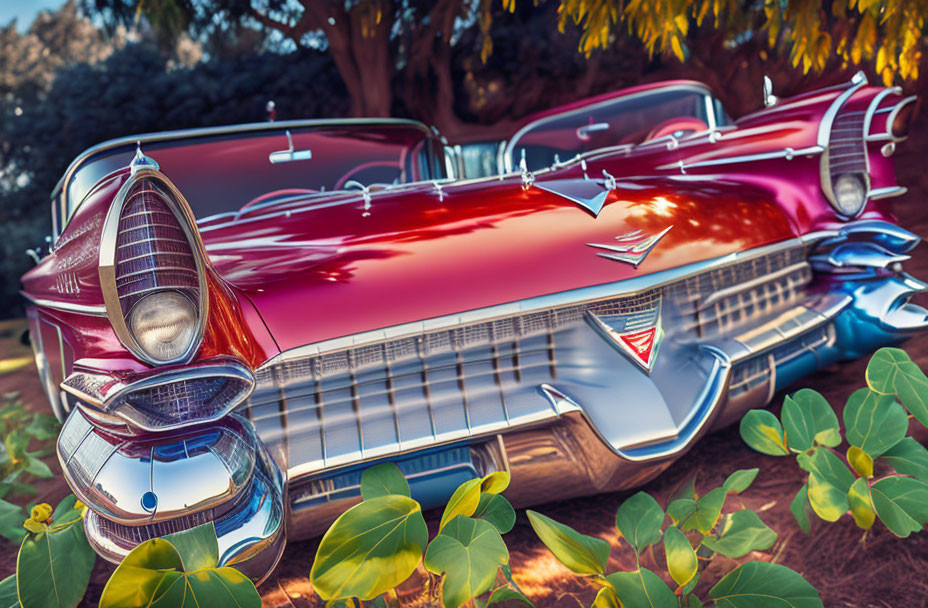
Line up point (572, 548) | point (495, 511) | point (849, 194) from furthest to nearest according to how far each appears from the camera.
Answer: point (849, 194) → point (495, 511) → point (572, 548)

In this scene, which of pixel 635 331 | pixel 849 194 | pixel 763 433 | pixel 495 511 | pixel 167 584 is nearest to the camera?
pixel 167 584

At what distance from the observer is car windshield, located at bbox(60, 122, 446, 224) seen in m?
2.38

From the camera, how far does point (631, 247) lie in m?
1.68

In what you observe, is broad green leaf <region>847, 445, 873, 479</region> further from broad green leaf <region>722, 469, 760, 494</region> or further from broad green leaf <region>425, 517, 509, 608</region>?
broad green leaf <region>425, 517, 509, 608</region>

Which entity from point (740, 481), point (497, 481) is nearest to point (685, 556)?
point (740, 481)

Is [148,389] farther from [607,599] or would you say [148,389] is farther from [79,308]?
[607,599]

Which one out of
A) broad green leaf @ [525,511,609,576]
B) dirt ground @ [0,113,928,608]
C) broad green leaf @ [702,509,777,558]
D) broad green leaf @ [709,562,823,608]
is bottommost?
dirt ground @ [0,113,928,608]

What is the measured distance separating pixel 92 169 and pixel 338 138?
970mm

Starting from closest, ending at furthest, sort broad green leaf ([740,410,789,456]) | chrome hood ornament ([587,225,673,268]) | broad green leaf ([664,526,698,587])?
broad green leaf ([664,526,698,587])
chrome hood ornament ([587,225,673,268])
broad green leaf ([740,410,789,456])

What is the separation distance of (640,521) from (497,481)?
38cm

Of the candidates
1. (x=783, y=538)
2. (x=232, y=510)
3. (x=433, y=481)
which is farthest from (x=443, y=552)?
(x=783, y=538)

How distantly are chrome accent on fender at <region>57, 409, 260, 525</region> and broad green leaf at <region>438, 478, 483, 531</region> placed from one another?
44cm

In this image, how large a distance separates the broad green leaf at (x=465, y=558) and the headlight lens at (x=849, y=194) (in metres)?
1.85

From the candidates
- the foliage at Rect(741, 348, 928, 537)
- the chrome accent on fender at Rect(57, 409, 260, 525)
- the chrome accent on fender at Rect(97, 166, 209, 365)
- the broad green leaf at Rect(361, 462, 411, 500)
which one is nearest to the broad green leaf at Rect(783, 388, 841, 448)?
the foliage at Rect(741, 348, 928, 537)
